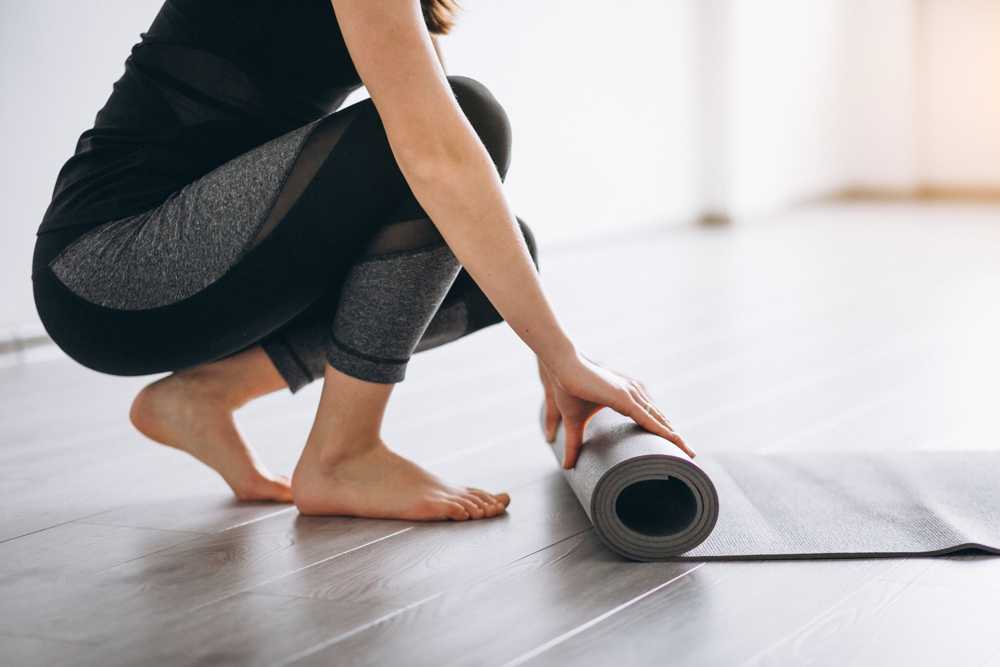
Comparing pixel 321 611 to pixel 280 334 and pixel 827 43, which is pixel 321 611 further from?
pixel 827 43

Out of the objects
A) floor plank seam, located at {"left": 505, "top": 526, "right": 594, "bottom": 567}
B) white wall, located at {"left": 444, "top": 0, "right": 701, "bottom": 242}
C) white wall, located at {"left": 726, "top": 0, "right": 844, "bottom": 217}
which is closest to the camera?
floor plank seam, located at {"left": 505, "top": 526, "right": 594, "bottom": 567}

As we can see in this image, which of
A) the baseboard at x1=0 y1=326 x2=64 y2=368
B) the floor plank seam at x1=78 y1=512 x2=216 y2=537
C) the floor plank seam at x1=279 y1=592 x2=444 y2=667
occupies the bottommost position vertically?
the baseboard at x1=0 y1=326 x2=64 y2=368

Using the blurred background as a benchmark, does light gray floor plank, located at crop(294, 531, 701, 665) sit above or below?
above

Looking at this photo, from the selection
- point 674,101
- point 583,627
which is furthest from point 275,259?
point 674,101

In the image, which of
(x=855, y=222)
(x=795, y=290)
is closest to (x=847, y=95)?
(x=855, y=222)

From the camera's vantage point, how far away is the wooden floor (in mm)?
1155

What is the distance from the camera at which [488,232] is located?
1.34 metres

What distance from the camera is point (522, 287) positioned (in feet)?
4.41

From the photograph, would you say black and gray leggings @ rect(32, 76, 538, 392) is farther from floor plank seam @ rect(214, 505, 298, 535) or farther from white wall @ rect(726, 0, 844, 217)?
white wall @ rect(726, 0, 844, 217)

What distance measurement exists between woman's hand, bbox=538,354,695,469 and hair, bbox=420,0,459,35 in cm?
48

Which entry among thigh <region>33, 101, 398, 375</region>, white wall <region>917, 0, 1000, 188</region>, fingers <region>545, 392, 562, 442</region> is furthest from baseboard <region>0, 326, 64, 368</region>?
white wall <region>917, 0, 1000, 188</region>

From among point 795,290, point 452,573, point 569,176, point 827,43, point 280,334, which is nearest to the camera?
point 452,573

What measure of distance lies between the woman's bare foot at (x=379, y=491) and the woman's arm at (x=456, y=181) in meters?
0.29

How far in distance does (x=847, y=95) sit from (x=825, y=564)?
5770 mm
